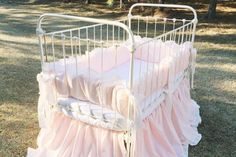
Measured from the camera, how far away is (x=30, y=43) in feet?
18.4

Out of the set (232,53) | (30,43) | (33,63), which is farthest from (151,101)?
(30,43)

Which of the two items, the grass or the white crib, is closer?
the white crib

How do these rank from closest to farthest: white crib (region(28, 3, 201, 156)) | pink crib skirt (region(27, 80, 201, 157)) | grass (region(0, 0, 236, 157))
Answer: white crib (region(28, 3, 201, 156))
pink crib skirt (region(27, 80, 201, 157))
grass (region(0, 0, 236, 157))

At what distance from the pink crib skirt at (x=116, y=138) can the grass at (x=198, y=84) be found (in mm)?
172

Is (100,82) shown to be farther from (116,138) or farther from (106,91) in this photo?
(116,138)

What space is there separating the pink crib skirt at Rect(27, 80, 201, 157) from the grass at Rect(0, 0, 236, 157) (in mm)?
172

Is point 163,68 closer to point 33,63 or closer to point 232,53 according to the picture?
point 33,63

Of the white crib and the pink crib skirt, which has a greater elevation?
the white crib

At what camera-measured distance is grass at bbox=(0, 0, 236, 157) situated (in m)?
2.66

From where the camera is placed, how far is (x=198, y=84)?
3.94m

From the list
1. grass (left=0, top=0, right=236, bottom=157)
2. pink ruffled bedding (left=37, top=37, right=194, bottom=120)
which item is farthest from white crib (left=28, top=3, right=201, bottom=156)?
grass (left=0, top=0, right=236, bottom=157)

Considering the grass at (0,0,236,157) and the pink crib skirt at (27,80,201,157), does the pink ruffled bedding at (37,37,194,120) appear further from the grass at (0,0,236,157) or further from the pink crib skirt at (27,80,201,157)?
the grass at (0,0,236,157)

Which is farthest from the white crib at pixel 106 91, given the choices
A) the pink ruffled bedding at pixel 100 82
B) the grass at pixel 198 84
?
the grass at pixel 198 84

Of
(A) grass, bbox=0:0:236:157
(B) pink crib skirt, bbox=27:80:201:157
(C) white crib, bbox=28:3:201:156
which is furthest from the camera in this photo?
(A) grass, bbox=0:0:236:157
